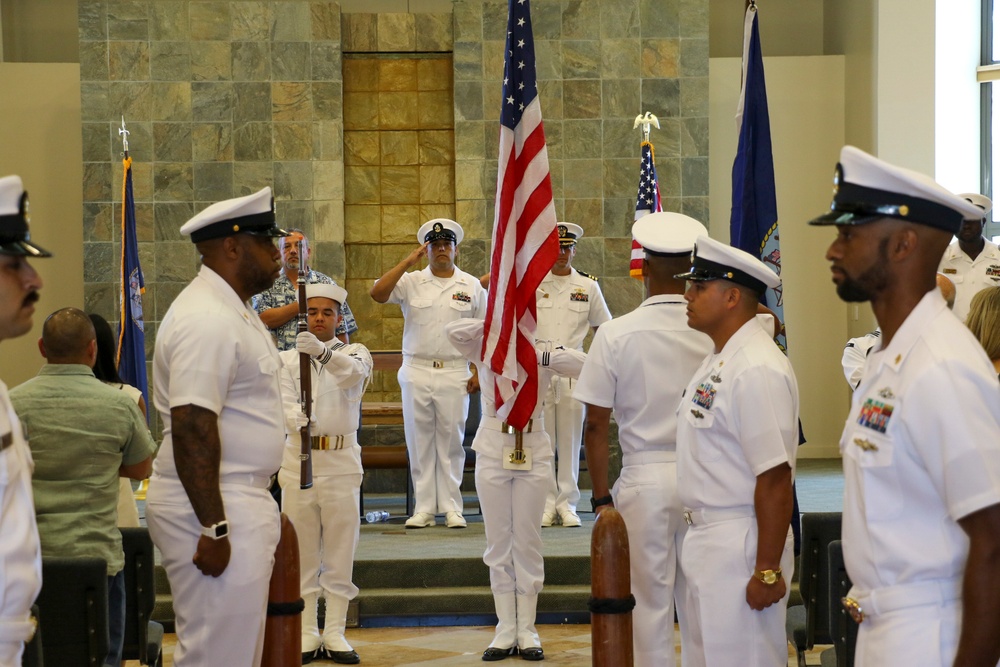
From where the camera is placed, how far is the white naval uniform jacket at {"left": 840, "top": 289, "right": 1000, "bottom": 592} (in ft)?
6.74

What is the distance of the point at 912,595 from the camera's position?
7.00 ft

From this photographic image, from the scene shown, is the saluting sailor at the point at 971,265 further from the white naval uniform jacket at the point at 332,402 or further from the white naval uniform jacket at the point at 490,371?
the white naval uniform jacket at the point at 332,402

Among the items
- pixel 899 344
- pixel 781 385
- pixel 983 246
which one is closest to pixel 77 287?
pixel 983 246

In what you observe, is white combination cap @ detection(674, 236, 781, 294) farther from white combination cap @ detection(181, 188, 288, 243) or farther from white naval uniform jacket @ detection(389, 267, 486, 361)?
white naval uniform jacket @ detection(389, 267, 486, 361)

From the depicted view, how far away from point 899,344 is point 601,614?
840mm

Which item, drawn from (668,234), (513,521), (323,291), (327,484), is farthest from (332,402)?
(668,234)

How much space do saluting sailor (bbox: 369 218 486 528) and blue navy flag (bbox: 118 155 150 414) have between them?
2.21 m

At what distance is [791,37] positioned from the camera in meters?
12.4

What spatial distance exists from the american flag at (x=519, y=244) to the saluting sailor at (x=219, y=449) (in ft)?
6.09

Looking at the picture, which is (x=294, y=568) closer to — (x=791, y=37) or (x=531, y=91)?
(x=531, y=91)

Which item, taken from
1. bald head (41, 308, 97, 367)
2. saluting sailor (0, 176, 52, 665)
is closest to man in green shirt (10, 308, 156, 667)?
bald head (41, 308, 97, 367)

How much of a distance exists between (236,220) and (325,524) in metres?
2.43

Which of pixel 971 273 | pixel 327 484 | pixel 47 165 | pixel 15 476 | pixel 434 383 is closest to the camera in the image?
pixel 15 476

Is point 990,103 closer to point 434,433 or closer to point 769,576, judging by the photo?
point 434,433
